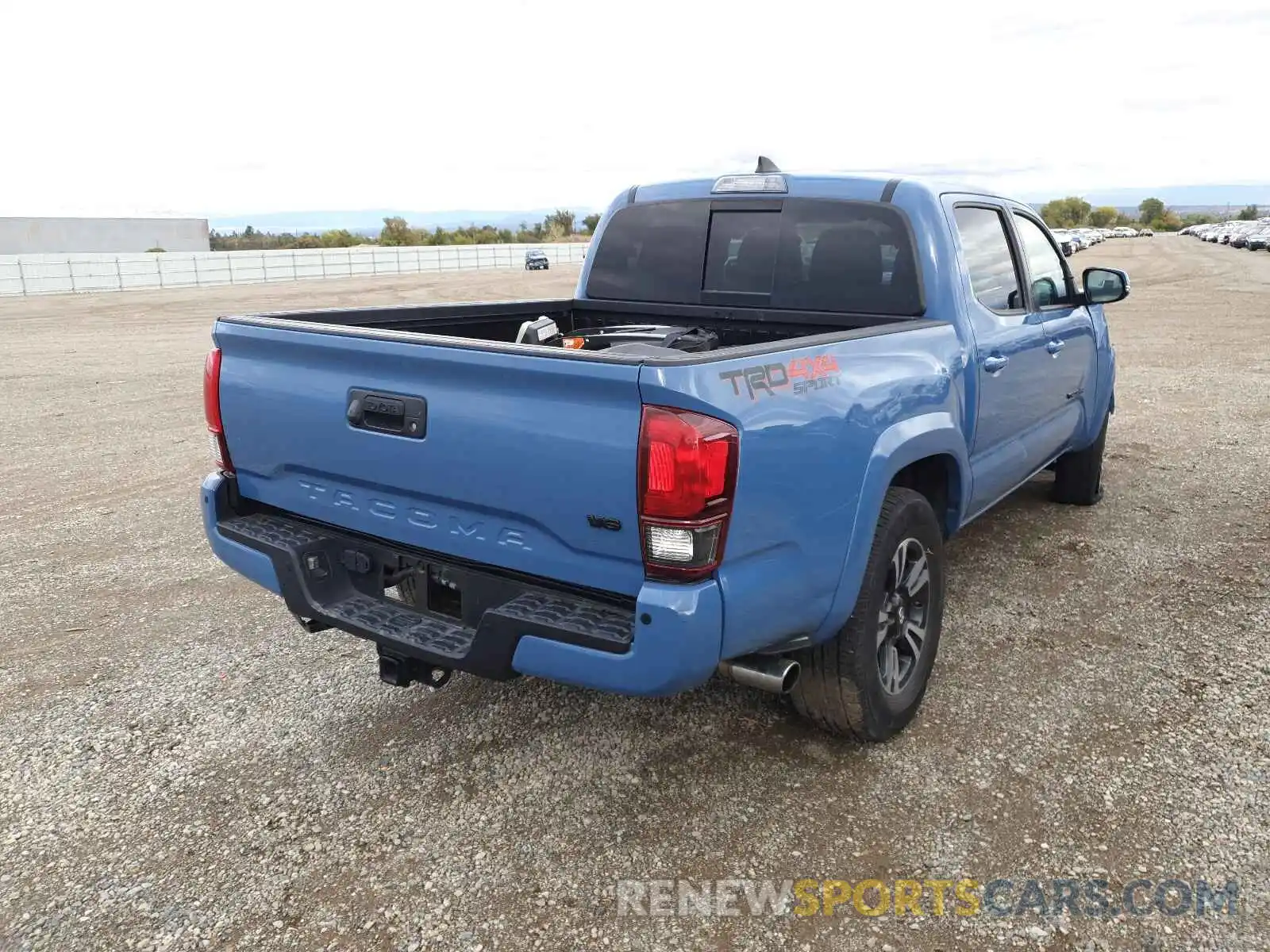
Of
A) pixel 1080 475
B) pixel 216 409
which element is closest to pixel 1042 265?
pixel 1080 475

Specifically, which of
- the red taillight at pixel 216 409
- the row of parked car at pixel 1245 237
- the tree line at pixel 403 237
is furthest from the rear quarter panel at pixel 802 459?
the tree line at pixel 403 237

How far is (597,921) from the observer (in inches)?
103

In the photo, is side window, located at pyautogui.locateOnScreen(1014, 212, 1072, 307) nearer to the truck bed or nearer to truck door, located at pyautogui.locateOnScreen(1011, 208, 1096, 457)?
truck door, located at pyautogui.locateOnScreen(1011, 208, 1096, 457)

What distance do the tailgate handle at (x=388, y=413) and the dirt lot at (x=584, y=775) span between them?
1217 millimetres

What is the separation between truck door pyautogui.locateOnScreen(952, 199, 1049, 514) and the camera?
13.2ft

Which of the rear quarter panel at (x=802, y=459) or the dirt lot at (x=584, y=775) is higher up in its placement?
the rear quarter panel at (x=802, y=459)

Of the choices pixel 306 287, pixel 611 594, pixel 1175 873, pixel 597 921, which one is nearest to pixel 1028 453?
pixel 1175 873

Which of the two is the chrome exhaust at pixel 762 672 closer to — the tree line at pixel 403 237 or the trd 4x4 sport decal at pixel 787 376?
the trd 4x4 sport decal at pixel 787 376

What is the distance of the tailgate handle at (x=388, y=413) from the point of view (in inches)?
111

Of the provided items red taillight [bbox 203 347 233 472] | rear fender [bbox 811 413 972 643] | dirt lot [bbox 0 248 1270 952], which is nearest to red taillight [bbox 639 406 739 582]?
rear fender [bbox 811 413 972 643]

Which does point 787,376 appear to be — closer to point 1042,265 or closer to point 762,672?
point 762,672

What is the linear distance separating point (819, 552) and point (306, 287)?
117ft

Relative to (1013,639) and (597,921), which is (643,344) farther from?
(597,921)

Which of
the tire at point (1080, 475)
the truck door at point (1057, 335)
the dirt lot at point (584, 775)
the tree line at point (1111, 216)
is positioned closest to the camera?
the dirt lot at point (584, 775)
